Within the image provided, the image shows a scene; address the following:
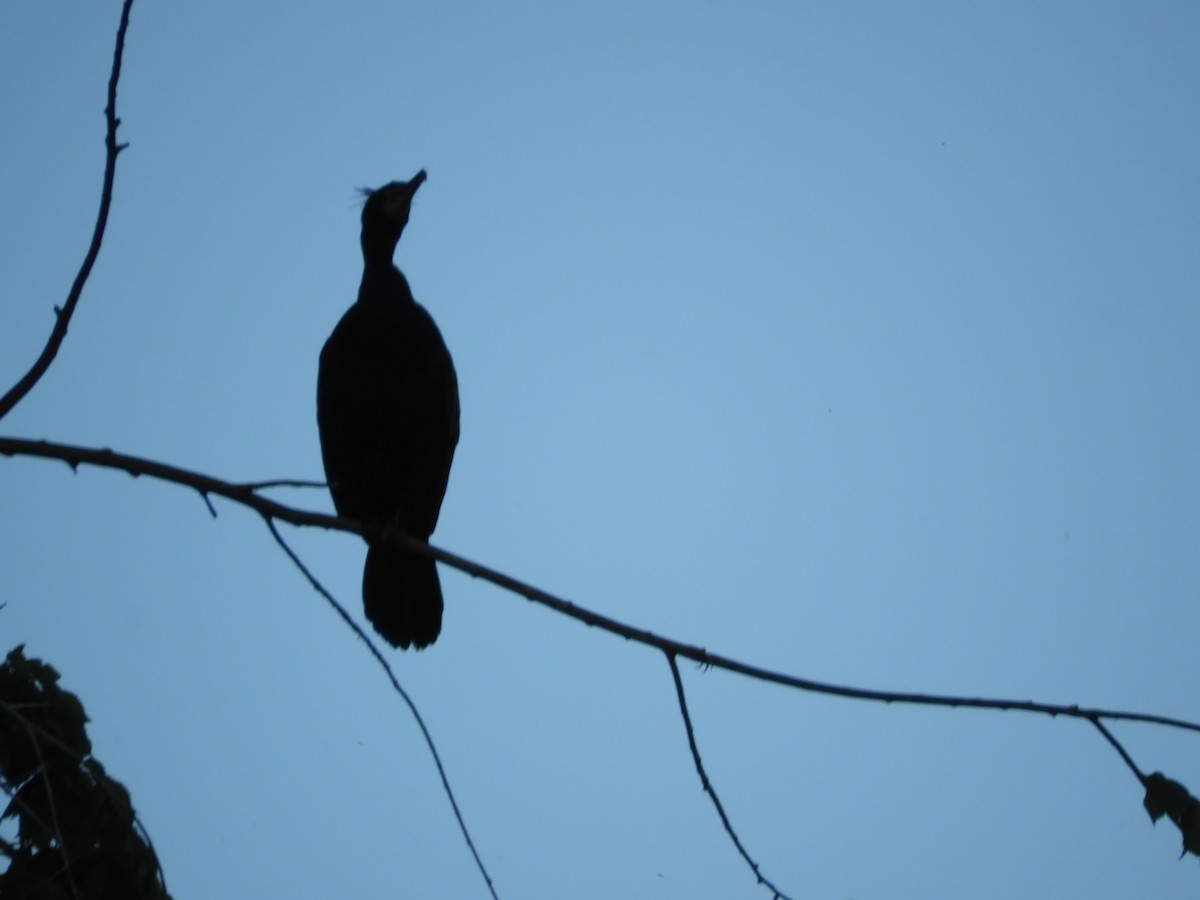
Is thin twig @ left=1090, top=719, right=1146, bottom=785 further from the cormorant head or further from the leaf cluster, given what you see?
the cormorant head

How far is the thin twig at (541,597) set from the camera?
153 cm

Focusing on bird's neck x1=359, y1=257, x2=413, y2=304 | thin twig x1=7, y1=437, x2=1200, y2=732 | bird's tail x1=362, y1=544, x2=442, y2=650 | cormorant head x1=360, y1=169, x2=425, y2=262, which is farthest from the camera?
cormorant head x1=360, y1=169, x2=425, y2=262

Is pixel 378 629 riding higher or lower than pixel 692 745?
higher

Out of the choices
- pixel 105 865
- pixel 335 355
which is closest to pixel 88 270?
pixel 105 865

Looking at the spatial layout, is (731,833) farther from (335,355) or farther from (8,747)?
(335,355)

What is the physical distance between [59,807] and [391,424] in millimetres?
2026

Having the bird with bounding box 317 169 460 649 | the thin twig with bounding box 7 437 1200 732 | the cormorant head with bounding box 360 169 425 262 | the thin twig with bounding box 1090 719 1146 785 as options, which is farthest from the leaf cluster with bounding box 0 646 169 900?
the cormorant head with bounding box 360 169 425 262

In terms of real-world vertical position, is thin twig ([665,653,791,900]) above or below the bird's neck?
below

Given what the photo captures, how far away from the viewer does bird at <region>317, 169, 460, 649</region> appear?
354cm

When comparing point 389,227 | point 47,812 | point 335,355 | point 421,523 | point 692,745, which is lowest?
point 692,745

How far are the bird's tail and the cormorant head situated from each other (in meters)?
0.97

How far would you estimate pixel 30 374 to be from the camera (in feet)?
5.57

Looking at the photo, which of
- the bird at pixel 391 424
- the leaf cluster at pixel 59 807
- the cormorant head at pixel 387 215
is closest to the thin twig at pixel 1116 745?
the leaf cluster at pixel 59 807

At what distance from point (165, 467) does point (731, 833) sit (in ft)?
2.94
